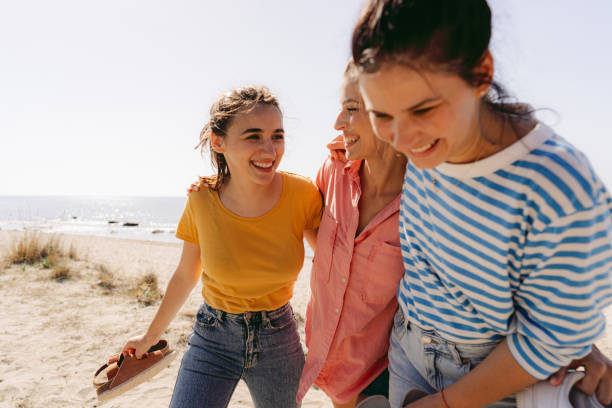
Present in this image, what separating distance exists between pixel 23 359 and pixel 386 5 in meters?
5.63

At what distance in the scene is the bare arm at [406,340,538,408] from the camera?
1.32 meters

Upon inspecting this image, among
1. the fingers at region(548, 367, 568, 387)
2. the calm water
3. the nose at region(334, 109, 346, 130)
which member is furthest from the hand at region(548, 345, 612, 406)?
the calm water

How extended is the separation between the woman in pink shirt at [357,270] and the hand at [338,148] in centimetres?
13

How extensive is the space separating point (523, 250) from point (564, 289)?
0.49 ft

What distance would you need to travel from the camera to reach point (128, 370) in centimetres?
237

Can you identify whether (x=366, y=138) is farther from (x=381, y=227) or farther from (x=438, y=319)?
(x=438, y=319)

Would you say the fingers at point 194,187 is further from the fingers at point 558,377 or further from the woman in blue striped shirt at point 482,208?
the fingers at point 558,377

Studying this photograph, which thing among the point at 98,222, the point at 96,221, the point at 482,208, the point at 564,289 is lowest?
the point at 96,221

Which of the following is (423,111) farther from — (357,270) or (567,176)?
(357,270)

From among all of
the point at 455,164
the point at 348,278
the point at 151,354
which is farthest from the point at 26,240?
the point at 455,164

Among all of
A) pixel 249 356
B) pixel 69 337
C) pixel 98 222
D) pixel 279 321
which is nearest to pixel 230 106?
pixel 279 321

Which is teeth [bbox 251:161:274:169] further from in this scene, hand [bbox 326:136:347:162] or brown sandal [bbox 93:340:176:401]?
brown sandal [bbox 93:340:176:401]

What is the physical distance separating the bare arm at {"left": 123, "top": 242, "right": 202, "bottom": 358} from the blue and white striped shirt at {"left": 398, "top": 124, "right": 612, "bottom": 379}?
1.58 meters

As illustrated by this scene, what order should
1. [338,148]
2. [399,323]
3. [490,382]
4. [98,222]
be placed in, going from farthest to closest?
[98,222], [338,148], [399,323], [490,382]
